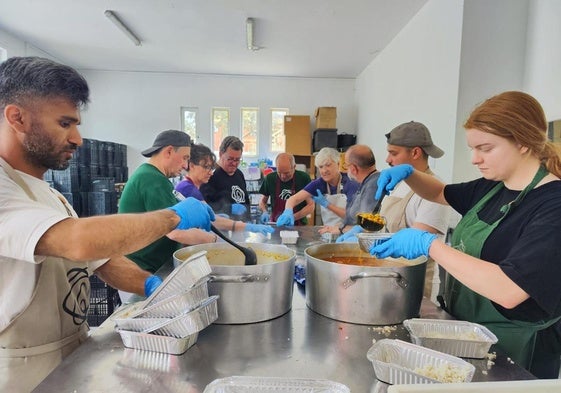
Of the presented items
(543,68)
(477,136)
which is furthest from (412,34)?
(477,136)

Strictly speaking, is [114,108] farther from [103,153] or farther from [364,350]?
[364,350]

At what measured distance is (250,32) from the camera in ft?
14.8

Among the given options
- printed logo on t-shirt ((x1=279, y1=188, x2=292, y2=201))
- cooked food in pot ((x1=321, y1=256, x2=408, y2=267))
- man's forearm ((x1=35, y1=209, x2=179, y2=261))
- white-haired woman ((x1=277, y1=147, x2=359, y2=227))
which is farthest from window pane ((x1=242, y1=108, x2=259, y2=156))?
man's forearm ((x1=35, y1=209, x2=179, y2=261))

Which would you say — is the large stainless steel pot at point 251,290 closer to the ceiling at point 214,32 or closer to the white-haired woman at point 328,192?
the white-haired woman at point 328,192

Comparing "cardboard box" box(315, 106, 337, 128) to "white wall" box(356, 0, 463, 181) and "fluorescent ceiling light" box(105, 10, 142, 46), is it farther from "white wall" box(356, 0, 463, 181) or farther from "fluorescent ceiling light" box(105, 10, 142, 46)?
"fluorescent ceiling light" box(105, 10, 142, 46)

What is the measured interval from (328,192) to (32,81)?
2.83 metres

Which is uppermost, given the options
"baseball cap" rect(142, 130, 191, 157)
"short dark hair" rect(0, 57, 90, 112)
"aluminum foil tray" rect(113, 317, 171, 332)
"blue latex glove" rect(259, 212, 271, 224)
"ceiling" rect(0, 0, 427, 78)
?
"ceiling" rect(0, 0, 427, 78)

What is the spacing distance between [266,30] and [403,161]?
3.35 metres

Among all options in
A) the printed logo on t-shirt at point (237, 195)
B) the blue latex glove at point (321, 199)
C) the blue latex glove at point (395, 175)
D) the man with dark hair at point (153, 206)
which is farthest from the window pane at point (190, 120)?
the blue latex glove at point (395, 175)

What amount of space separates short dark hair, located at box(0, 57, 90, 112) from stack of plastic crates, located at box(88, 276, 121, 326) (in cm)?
175

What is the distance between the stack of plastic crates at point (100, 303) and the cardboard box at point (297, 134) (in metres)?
4.64

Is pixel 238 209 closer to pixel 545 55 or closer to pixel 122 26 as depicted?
pixel 545 55

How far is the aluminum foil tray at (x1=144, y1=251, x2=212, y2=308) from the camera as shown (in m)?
0.90

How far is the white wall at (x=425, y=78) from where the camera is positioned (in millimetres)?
3086
